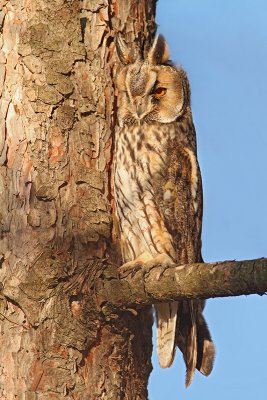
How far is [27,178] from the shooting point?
251 cm

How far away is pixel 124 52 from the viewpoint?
275 cm

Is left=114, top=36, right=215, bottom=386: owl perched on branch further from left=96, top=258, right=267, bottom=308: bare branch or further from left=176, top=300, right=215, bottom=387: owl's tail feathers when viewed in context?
left=96, top=258, right=267, bottom=308: bare branch

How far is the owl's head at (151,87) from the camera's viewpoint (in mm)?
2812

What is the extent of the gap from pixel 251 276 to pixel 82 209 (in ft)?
2.65

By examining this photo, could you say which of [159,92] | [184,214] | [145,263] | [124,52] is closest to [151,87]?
[159,92]

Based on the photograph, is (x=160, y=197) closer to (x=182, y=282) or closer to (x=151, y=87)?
(x=151, y=87)

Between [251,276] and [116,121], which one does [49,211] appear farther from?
[251,276]

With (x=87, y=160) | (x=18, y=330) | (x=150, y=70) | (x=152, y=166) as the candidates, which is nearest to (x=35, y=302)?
(x=18, y=330)

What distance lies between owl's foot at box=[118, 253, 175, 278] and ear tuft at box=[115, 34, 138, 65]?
0.74 metres

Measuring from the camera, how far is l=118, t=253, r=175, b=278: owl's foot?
8.13 feet

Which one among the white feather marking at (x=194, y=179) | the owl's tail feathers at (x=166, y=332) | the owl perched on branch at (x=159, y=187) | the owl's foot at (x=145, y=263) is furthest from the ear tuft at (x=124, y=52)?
the owl's tail feathers at (x=166, y=332)

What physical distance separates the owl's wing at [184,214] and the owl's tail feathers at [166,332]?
0.14 ft

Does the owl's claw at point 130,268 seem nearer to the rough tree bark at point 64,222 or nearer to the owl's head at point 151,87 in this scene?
the rough tree bark at point 64,222

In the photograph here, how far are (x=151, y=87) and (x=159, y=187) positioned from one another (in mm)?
417
